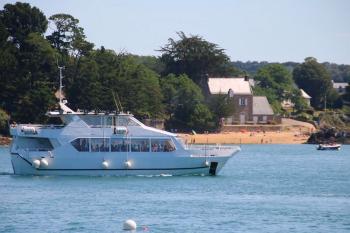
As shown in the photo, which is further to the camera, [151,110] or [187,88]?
[187,88]

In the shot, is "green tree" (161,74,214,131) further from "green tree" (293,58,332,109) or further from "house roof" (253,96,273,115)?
"green tree" (293,58,332,109)

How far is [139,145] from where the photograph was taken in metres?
76.6

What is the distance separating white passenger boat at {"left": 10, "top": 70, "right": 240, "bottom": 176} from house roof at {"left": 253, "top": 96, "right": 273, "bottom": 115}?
78.0 metres

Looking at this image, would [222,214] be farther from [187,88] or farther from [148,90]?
[187,88]

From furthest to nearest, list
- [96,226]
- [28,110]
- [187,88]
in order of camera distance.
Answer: [187,88], [28,110], [96,226]

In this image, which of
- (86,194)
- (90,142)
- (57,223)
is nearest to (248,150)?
(90,142)

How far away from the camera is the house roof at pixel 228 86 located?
15512 centimetres

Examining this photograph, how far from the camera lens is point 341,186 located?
74062 millimetres

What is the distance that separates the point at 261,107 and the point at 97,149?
3184 inches

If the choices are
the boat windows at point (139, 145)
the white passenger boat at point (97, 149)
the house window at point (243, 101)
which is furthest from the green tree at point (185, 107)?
the boat windows at point (139, 145)

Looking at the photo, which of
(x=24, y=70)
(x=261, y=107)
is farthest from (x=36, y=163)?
(x=261, y=107)

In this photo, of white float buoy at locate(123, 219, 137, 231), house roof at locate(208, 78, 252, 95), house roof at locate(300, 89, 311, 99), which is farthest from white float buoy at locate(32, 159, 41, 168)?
house roof at locate(300, 89, 311, 99)

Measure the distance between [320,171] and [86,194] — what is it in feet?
94.7

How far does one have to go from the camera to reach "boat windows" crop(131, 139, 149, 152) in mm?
76438
